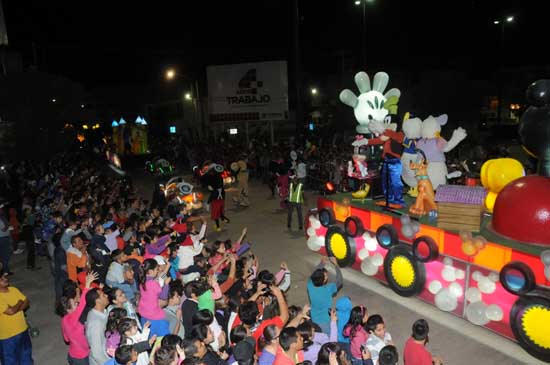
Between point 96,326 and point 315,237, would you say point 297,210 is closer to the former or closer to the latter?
point 315,237

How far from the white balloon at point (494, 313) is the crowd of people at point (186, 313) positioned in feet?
6.27

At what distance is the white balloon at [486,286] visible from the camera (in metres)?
5.55

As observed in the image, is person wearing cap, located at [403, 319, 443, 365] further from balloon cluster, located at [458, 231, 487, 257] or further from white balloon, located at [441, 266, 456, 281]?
white balloon, located at [441, 266, 456, 281]

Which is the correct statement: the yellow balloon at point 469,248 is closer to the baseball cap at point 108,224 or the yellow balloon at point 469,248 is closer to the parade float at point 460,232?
the parade float at point 460,232

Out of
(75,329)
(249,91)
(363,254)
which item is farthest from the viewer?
(249,91)

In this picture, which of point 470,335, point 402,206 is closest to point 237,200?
point 402,206

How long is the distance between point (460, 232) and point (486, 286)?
736 millimetres

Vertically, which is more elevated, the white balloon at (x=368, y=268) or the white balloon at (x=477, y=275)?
the white balloon at (x=477, y=275)

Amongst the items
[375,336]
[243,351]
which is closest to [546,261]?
[375,336]

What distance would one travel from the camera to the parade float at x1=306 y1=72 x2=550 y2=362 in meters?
5.14

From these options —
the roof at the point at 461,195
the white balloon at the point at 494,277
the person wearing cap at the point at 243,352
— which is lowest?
the white balloon at the point at 494,277

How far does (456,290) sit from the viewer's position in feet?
19.9

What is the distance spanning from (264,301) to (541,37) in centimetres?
3559

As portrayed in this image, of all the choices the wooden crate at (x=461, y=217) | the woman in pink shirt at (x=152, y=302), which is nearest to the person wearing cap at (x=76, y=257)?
the woman in pink shirt at (x=152, y=302)
